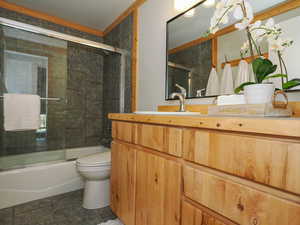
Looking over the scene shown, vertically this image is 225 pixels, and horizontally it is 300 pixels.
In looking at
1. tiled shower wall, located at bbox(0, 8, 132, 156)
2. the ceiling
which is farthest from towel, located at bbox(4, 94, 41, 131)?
the ceiling

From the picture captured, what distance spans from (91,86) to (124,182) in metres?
2.05

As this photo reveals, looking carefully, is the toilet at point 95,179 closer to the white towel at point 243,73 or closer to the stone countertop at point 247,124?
the stone countertop at point 247,124

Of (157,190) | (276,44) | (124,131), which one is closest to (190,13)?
(276,44)

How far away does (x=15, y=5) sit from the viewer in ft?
7.09

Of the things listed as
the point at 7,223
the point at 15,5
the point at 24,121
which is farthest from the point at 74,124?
the point at 15,5

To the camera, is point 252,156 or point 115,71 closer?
point 252,156

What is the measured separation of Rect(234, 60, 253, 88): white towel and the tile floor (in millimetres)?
1543

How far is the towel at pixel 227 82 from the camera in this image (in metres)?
1.12

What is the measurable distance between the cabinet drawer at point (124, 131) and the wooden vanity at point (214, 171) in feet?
0.09

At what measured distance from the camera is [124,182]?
1.18 meters

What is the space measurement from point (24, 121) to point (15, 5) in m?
1.63

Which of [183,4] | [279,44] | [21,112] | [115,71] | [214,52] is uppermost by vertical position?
[183,4]

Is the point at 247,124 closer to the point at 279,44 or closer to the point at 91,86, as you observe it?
the point at 279,44

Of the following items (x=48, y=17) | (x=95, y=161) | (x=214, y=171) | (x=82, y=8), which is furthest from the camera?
(x=48, y=17)
